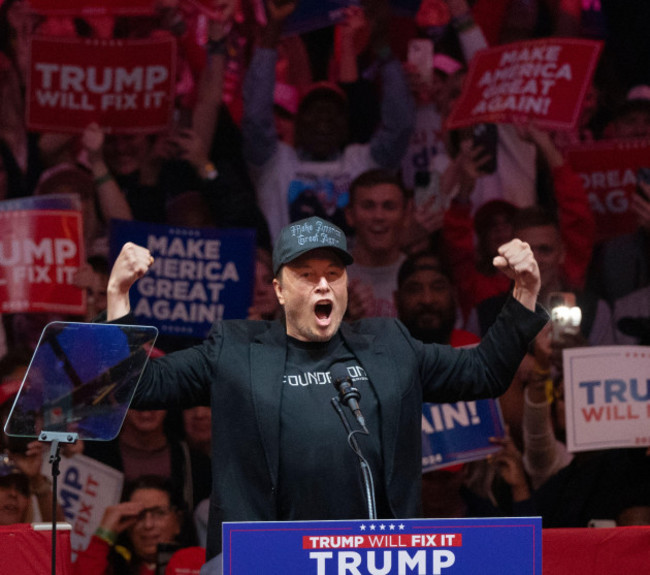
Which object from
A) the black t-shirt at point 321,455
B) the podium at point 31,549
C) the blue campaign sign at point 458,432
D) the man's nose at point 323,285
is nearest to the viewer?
the black t-shirt at point 321,455

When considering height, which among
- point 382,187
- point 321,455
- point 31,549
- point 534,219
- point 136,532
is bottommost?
point 136,532

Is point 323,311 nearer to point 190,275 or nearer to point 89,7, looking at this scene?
point 190,275

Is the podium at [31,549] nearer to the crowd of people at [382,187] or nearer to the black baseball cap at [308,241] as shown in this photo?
the black baseball cap at [308,241]

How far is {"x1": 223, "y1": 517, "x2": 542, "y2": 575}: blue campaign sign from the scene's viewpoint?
77.4 inches

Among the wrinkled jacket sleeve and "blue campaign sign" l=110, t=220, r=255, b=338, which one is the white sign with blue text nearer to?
"blue campaign sign" l=110, t=220, r=255, b=338

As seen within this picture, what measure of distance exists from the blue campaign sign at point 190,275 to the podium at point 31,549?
2.11 metres

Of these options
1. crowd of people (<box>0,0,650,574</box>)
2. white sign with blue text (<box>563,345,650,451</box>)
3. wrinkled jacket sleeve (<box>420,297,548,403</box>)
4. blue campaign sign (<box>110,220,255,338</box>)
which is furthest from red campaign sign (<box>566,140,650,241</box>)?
Answer: wrinkled jacket sleeve (<box>420,297,548,403</box>)

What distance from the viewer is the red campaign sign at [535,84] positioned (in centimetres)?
511

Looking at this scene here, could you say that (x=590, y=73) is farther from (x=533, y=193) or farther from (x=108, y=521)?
(x=108, y=521)

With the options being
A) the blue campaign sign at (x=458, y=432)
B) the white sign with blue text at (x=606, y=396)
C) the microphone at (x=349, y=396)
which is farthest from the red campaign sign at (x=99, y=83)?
the microphone at (x=349, y=396)

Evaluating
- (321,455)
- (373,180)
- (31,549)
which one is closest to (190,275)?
(373,180)

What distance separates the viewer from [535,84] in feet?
16.9

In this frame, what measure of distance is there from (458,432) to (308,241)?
8.83 feet

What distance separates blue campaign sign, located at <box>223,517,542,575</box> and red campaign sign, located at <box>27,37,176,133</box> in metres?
3.51
